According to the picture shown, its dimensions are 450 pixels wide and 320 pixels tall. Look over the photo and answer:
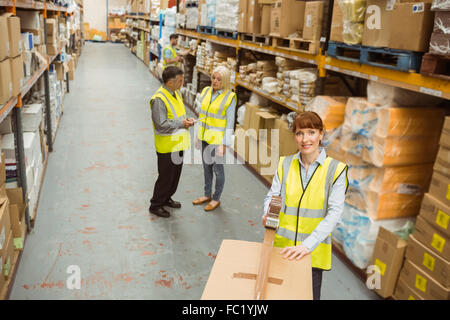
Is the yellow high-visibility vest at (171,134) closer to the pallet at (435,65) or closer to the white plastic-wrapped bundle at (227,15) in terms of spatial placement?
the pallet at (435,65)

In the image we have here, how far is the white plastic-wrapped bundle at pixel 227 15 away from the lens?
20.7 feet

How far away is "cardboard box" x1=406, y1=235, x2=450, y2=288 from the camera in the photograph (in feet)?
8.93

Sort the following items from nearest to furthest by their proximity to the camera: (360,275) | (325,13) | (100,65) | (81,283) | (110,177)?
1. (81,283)
2. (360,275)
3. (325,13)
4. (110,177)
5. (100,65)

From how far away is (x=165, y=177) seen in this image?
4434 mm

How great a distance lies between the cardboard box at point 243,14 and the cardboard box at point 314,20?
→ 1.71 m

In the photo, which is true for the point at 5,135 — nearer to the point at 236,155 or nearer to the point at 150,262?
the point at 150,262

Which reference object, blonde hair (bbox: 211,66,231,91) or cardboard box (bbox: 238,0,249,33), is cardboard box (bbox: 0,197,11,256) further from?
cardboard box (bbox: 238,0,249,33)

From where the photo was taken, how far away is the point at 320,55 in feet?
13.5

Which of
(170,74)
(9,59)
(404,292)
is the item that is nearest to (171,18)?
(170,74)

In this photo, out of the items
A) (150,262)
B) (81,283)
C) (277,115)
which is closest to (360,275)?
(150,262)

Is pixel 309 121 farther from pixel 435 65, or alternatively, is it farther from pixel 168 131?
pixel 168 131

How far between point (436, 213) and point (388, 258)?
597 mm

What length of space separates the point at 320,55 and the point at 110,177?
3.27 m

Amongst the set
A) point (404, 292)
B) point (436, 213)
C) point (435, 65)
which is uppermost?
point (435, 65)
